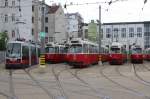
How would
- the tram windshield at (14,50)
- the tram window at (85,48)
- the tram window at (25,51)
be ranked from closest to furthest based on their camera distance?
the tram windshield at (14,50) < the tram window at (25,51) < the tram window at (85,48)

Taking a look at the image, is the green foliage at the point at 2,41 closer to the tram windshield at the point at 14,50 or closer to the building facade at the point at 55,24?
the building facade at the point at 55,24

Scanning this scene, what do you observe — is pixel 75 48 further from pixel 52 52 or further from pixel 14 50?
pixel 52 52

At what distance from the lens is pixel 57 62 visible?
5500 centimetres

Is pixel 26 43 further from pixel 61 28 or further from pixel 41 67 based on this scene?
pixel 61 28

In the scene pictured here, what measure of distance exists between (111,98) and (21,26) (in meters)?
60.4

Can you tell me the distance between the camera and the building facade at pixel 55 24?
9300 centimetres

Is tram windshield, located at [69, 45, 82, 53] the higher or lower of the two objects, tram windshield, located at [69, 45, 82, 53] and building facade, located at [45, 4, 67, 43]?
the lower

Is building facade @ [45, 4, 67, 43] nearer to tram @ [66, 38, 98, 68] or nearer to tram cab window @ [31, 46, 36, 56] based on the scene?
tram cab window @ [31, 46, 36, 56]

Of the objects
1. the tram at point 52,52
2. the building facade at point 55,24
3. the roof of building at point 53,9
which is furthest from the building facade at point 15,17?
the tram at point 52,52

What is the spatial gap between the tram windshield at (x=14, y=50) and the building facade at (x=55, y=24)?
2013 inches

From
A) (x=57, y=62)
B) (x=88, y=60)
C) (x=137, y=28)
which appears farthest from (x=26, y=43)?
(x=137, y=28)

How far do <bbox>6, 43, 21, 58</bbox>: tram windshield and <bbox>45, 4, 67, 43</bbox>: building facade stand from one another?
51.1 meters

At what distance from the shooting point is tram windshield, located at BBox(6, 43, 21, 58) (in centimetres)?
3922

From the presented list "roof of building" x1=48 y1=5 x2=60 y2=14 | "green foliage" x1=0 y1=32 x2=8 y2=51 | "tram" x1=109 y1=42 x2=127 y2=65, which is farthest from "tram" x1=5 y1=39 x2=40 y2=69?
"roof of building" x1=48 y1=5 x2=60 y2=14
